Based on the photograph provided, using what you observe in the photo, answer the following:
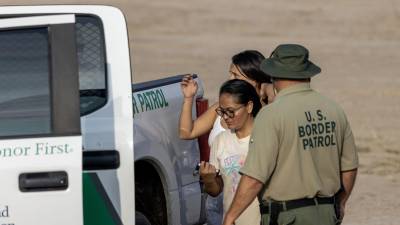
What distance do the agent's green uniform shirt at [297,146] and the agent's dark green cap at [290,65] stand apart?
0.06m

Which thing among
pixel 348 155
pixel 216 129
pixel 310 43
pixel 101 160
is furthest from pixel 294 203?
pixel 310 43

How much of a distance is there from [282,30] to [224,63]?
10.4 ft

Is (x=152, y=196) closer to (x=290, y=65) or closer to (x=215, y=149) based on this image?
(x=215, y=149)

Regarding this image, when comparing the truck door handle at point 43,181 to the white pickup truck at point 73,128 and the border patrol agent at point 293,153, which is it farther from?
the border patrol agent at point 293,153

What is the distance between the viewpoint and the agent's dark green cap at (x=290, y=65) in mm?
5398

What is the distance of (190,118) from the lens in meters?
6.52

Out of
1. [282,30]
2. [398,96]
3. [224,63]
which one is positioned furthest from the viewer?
[282,30]

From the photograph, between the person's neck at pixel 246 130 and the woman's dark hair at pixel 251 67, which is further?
the woman's dark hair at pixel 251 67

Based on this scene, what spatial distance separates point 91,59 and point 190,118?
93cm

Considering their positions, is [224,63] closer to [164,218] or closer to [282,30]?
[282,30]

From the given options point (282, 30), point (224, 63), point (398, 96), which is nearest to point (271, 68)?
point (398, 96)

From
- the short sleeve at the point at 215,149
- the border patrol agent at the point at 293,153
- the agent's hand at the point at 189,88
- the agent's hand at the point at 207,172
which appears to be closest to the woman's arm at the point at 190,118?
the agent's hand at the point at 189,88

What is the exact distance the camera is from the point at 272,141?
206 inches

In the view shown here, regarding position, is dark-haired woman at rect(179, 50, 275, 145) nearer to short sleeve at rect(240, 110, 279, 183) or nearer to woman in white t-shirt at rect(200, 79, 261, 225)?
woman in white t-shirt at rect(200, 79, 261, 225)
